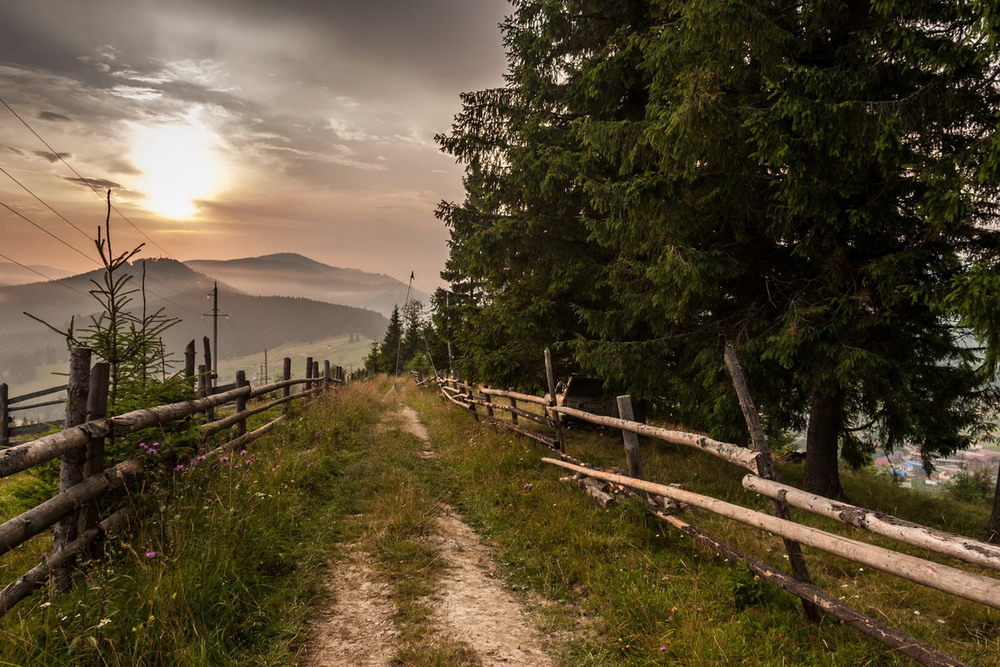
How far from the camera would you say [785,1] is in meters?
6.37

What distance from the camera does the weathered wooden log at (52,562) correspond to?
2.56 m

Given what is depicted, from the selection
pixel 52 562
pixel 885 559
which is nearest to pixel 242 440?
pixel 52 562

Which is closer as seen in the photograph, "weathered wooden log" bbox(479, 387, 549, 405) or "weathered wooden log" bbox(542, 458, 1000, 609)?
"weathered wooden log" bbox(542, 458, 1000, 609)

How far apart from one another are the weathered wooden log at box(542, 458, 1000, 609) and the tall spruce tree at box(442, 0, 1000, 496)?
11.2 ft

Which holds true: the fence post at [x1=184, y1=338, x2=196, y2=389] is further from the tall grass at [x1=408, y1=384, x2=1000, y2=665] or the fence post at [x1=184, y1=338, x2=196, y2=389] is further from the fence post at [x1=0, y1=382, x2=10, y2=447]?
the fence post at [x1=0, y1=382, x2=10, y2=447]

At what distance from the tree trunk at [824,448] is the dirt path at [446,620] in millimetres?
5968

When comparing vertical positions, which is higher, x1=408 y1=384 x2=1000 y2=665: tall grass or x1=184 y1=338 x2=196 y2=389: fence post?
x1=184 y1=338 x2=196 y2=389: fence post

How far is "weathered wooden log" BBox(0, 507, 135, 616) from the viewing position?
101 inches

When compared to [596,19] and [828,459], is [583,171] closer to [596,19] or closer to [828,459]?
[596,19]

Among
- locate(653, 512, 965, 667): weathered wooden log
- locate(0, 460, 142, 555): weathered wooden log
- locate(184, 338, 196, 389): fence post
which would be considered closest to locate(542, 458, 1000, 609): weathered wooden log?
locate(653, 512, 965, 667): weathered wooden log

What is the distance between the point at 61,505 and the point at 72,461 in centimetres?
32

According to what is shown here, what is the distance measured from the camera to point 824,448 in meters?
7.49

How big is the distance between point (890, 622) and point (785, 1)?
748 centimetres

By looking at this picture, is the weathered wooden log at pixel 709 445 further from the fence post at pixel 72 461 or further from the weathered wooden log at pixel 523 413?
the fence post at pixel 72 461
